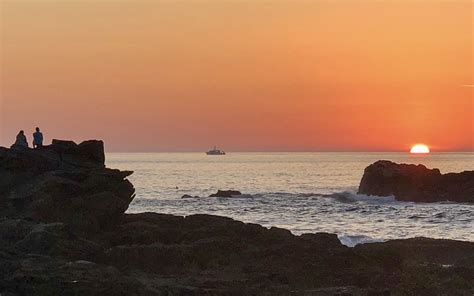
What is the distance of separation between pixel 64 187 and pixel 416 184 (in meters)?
66.9

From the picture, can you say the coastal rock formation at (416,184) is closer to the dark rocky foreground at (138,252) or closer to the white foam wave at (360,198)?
the white foam wave at (360,198)

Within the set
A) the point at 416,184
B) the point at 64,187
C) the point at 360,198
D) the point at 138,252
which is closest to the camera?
the point at 138,252

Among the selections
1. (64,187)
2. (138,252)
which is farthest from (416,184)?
(138,252)

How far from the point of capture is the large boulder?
84.6 ft

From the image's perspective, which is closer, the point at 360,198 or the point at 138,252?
the point at 138,252

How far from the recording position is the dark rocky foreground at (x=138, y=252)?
58.4 ft

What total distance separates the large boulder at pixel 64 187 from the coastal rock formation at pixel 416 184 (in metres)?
59.6

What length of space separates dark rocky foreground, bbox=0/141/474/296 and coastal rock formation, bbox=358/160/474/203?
54.1m

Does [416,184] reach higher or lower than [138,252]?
lower

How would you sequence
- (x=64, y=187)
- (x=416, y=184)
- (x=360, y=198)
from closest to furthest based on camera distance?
(x=64, y=187) → (x=416, y=184) → (x=360, y=198)

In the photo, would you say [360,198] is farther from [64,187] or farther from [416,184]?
[64,187]

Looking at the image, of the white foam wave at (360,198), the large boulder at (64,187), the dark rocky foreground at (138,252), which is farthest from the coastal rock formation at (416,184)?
the large boulder at (64,187)

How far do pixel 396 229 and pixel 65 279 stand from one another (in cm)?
3919

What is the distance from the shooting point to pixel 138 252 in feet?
70.9
